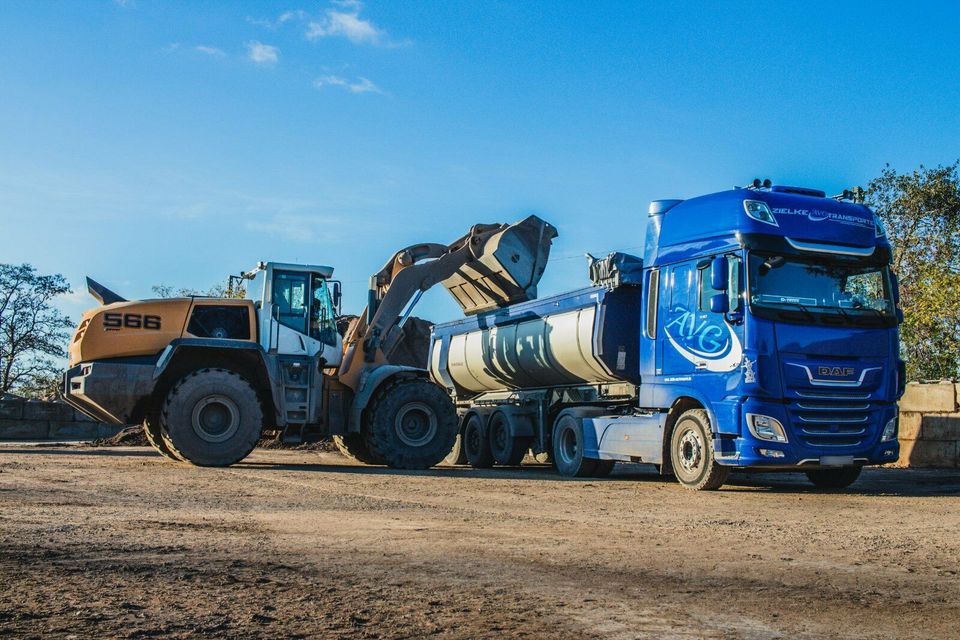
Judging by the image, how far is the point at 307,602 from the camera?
5699 millimetres

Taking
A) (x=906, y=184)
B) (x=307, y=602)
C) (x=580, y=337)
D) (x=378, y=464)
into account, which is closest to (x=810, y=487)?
(x=580, y=337)

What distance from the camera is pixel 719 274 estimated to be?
13.1m

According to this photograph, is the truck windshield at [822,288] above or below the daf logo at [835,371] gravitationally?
above

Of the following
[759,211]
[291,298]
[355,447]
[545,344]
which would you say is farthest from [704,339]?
[355,447]

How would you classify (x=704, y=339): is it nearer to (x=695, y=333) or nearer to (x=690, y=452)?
(x=695, y=333)

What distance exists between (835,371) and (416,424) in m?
7.66

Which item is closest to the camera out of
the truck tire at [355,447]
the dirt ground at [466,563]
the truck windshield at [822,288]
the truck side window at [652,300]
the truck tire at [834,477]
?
the dirt ground at [466,563]

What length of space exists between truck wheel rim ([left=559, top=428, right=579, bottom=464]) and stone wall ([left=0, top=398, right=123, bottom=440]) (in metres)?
23.6

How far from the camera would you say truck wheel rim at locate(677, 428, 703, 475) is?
14.0 metres

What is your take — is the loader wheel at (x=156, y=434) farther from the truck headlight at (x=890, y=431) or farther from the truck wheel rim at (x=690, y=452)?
the truck headlight at (x=890, y=431)

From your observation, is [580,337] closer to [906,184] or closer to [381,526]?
[381,526]

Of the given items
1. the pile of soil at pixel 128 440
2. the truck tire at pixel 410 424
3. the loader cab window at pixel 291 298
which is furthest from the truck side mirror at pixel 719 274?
the pile of soil at pixel 128 440

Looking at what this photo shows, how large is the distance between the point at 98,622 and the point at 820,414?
10186 mm

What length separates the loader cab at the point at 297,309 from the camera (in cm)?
1744
